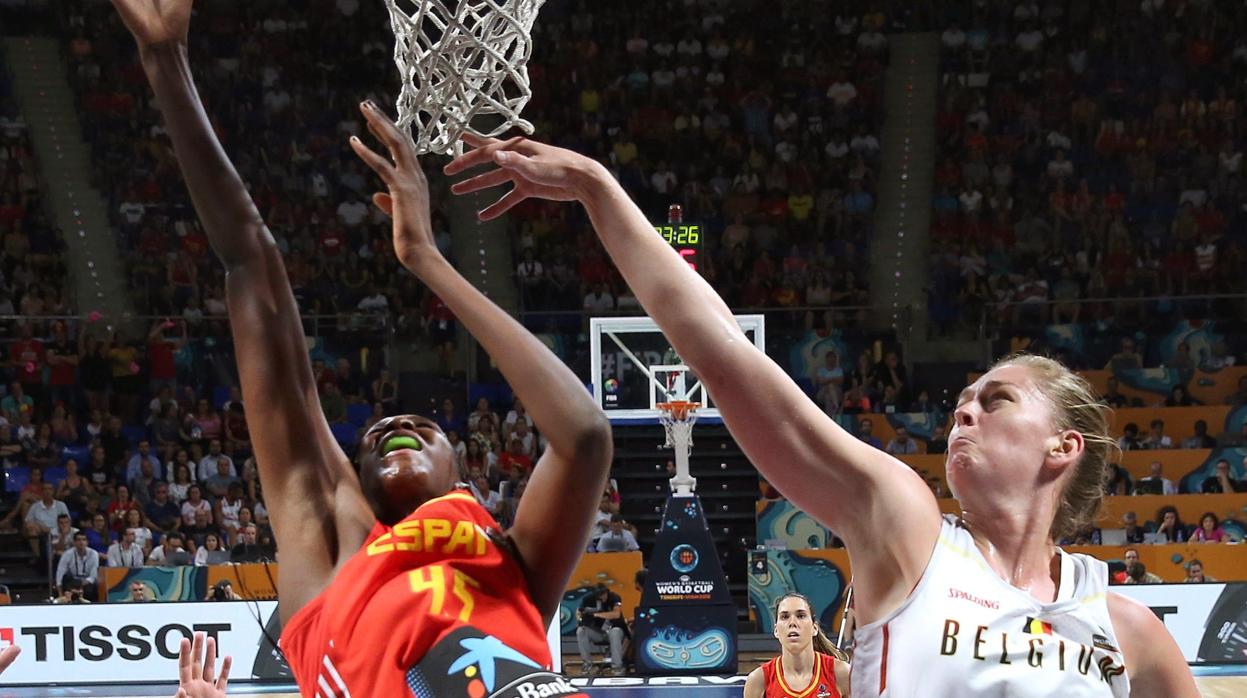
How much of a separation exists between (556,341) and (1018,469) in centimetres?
1284

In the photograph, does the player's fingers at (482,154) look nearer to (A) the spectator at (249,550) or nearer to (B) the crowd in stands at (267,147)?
(A) the spectator at (249,550)

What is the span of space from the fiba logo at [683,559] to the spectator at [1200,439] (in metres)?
6.73

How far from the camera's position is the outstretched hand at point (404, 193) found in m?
2.47

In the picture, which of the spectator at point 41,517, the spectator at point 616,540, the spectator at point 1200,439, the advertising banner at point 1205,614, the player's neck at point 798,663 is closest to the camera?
the player's neck at point 798,663

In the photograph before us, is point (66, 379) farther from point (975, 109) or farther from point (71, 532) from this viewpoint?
point (975, 109)

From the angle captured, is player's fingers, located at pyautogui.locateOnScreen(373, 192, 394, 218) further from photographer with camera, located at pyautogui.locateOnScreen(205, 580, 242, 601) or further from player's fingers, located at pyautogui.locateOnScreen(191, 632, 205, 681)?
photographer with camera, located at pyautogui.locateOnScreen(205, 580, 242, 601)

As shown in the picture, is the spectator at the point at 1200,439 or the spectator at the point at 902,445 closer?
the spectator at the point at 1200,439

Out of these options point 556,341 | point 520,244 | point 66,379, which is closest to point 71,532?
point 66,379

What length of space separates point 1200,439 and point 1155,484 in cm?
140

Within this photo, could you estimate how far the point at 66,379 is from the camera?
1570cm

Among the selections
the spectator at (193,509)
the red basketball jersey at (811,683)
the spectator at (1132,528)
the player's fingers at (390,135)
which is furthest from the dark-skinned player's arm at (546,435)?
the spectator at (193,509)

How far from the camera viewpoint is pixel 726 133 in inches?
752

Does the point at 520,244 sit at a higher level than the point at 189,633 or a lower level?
higher

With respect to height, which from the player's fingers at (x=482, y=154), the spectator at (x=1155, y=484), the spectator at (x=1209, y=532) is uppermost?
the player's fingers at (x=482, y=154)
